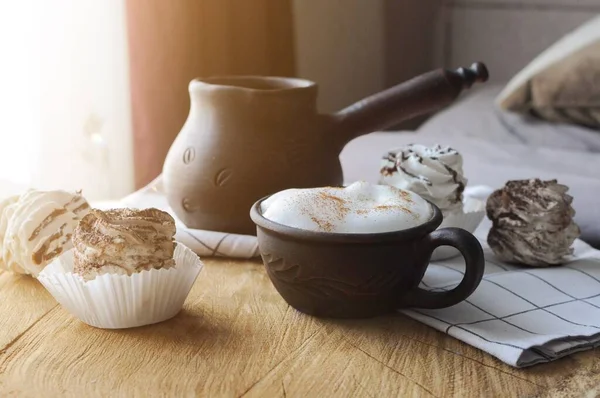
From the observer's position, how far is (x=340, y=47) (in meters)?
1.84

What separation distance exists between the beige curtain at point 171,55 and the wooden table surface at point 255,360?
2.30 ft

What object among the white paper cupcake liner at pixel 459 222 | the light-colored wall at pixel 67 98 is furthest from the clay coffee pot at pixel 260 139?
the light-colored wall at pixel 67 98

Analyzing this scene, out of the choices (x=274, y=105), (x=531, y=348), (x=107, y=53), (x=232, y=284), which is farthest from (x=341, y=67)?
(x=531, y=348)

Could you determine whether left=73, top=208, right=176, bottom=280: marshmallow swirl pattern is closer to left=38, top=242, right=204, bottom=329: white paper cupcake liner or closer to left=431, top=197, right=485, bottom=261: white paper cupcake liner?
left=38, top=242, right=204, bottom=329: white paper cupcake liner

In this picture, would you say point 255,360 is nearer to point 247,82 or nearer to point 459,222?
point 459,222

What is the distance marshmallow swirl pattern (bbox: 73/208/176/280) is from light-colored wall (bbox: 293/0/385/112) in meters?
1.08

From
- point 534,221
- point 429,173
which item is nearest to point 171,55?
point 429,173

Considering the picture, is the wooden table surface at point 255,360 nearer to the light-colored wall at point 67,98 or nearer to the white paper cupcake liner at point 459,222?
the white paper cupcake liner at point 459,222

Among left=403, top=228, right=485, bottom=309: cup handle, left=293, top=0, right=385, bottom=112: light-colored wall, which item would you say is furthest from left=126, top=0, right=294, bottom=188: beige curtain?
left=403, top=228, right=485, bottom=309: cup handle

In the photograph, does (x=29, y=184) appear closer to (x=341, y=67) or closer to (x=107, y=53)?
(x=107, y=53)

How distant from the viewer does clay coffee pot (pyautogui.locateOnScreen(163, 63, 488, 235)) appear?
0.84 metres

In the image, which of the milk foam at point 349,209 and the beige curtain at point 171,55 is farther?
the beige curtain at point 171,55

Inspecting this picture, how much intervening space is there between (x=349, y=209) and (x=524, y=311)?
19 centimetres

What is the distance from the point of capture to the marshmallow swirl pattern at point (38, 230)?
29.4 inches
